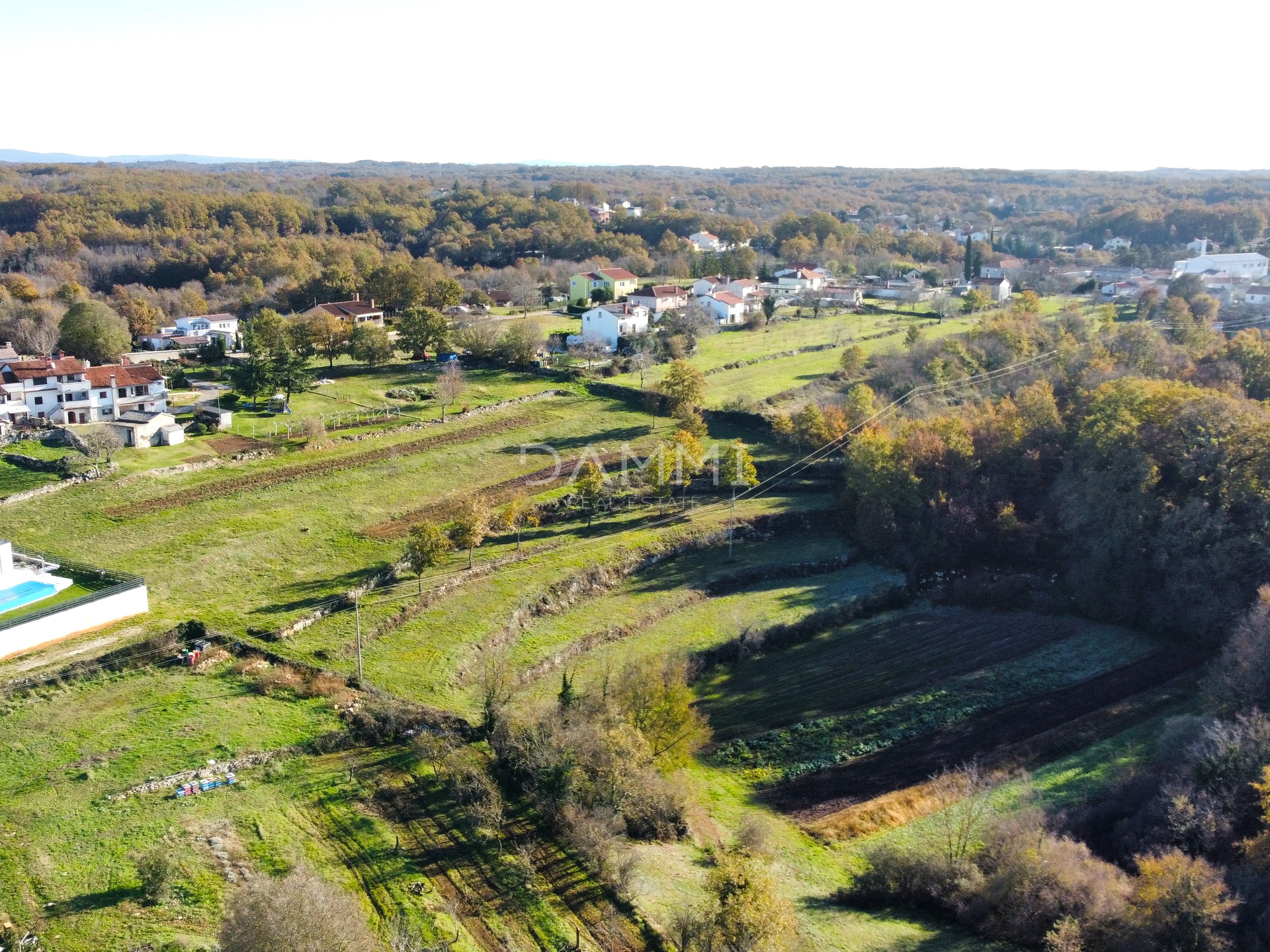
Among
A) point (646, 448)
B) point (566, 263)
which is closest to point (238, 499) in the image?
point (646, 448)

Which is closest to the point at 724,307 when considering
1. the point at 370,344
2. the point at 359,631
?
the point at 370,344

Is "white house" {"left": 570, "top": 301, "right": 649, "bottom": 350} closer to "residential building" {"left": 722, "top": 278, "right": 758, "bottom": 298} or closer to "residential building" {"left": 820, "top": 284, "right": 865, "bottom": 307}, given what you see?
"residential building" {"left": 722, "top": 278, "right": 758, "bottom": 298}

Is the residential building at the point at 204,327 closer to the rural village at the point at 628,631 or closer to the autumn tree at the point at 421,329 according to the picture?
the rural village at the point at 628,631

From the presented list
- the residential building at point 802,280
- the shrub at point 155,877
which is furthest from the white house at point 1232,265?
the shrub at point 155,877

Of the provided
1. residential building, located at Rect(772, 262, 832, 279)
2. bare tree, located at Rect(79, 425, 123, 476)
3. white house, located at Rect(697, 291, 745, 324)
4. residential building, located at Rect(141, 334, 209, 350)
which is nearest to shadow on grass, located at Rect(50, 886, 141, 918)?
bare tree, located at Rect(79, 425, 123, 476)

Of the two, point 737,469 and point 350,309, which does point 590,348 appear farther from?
point 737,469
